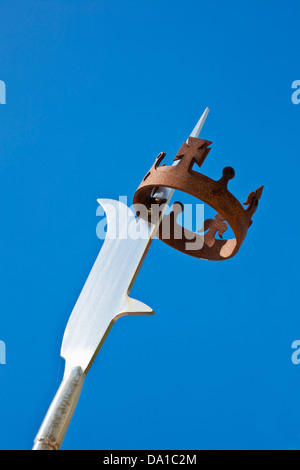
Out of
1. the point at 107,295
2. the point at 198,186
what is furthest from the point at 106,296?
the point at 198,186

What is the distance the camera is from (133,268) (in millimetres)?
2100

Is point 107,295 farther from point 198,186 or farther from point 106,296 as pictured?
point 198,186

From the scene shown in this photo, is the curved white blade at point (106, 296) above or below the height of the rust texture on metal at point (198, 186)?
below

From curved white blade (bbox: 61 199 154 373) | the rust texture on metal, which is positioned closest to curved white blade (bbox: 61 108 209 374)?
curved white blade (bbox: 61 199 154 373)

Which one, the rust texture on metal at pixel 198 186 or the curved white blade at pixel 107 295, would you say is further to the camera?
the rust texture on metal at pixel 198 186

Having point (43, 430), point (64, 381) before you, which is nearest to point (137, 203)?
point (64, 381)

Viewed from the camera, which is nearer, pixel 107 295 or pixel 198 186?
pixel 107 295

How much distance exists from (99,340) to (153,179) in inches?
39.5

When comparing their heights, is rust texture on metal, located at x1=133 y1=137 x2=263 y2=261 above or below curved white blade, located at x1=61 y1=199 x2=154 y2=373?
above

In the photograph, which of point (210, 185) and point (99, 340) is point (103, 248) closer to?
point (99, 340)

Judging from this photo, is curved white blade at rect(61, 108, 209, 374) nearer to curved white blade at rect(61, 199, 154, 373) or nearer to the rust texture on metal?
curved white blade at rect(61, 199, 154, 373)

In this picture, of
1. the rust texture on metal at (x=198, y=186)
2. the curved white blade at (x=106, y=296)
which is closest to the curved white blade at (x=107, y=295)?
the curved white blade at (x=106, y=296)

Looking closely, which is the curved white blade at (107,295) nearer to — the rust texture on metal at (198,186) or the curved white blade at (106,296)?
the curved white blade at (106,296)

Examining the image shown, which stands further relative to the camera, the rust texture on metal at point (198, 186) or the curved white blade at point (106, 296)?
the rust texture on metal at point (198, 186)
